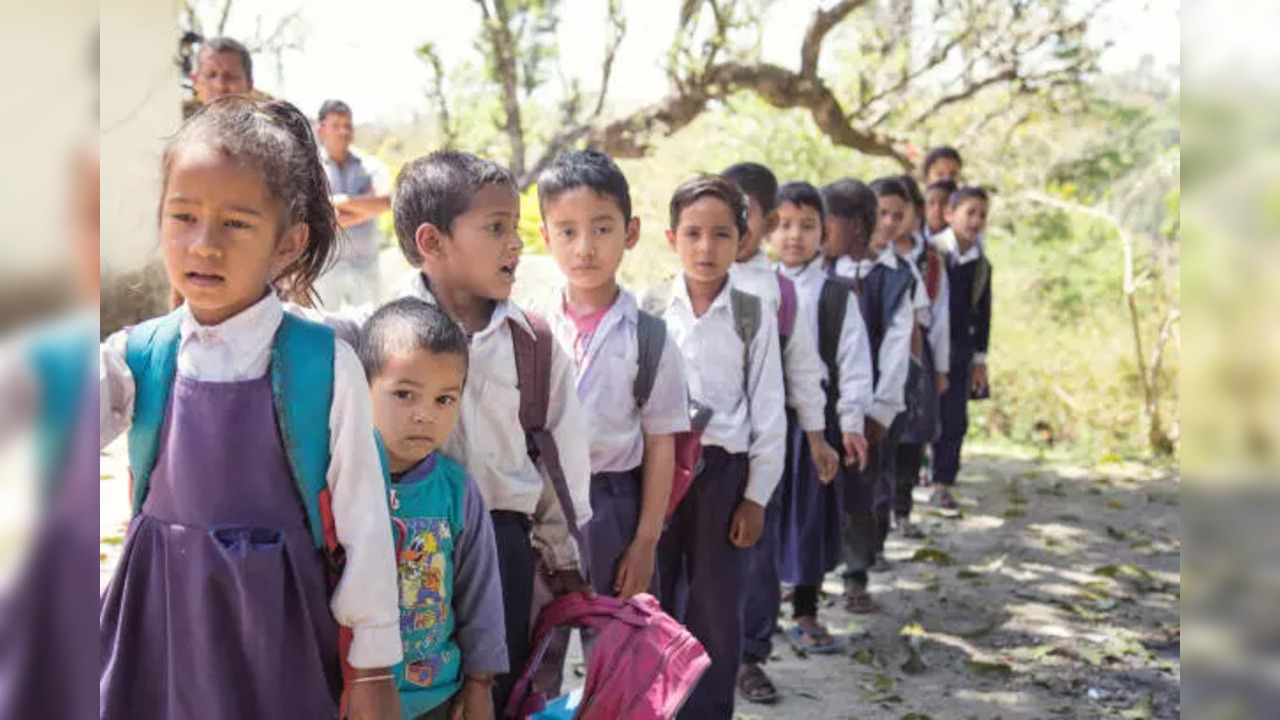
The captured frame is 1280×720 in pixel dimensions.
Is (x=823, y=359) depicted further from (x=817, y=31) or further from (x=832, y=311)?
(x=817, y=31)

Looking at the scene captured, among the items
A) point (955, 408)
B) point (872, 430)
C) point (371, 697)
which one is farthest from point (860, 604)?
point (371, 697)

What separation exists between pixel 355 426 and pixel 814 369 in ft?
7.60

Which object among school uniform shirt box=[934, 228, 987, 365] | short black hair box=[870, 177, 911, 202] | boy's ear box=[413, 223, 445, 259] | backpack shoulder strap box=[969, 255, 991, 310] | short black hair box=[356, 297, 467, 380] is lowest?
short black hair box=[356, 297, 467, 380]

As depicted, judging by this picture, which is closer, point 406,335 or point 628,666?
point 406,335

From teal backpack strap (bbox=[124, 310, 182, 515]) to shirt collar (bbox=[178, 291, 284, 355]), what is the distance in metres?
0.02

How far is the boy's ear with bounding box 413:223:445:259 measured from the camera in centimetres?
231

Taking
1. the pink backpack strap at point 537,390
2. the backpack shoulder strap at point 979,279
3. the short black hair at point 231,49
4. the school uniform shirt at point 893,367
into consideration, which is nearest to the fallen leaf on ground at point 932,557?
the school uniform shirt at point 893,367

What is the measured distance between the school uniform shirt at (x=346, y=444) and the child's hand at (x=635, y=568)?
48.3 inches

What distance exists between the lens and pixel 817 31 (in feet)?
25.6

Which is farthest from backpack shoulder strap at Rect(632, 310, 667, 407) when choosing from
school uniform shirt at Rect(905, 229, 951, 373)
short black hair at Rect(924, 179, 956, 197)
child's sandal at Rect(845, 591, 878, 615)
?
short black hair at Rect(924, 179, 956, 197)

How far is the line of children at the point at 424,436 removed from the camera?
156 cm

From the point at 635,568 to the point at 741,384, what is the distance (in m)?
0.77

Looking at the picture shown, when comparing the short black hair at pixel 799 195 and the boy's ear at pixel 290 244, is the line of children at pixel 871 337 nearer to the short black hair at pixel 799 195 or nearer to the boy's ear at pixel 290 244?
the short black hair at pixel 799 195

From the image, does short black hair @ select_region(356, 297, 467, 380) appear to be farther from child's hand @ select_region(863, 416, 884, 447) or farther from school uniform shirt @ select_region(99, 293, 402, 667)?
child's hand @ select_region(863, 416, 884, 447)
